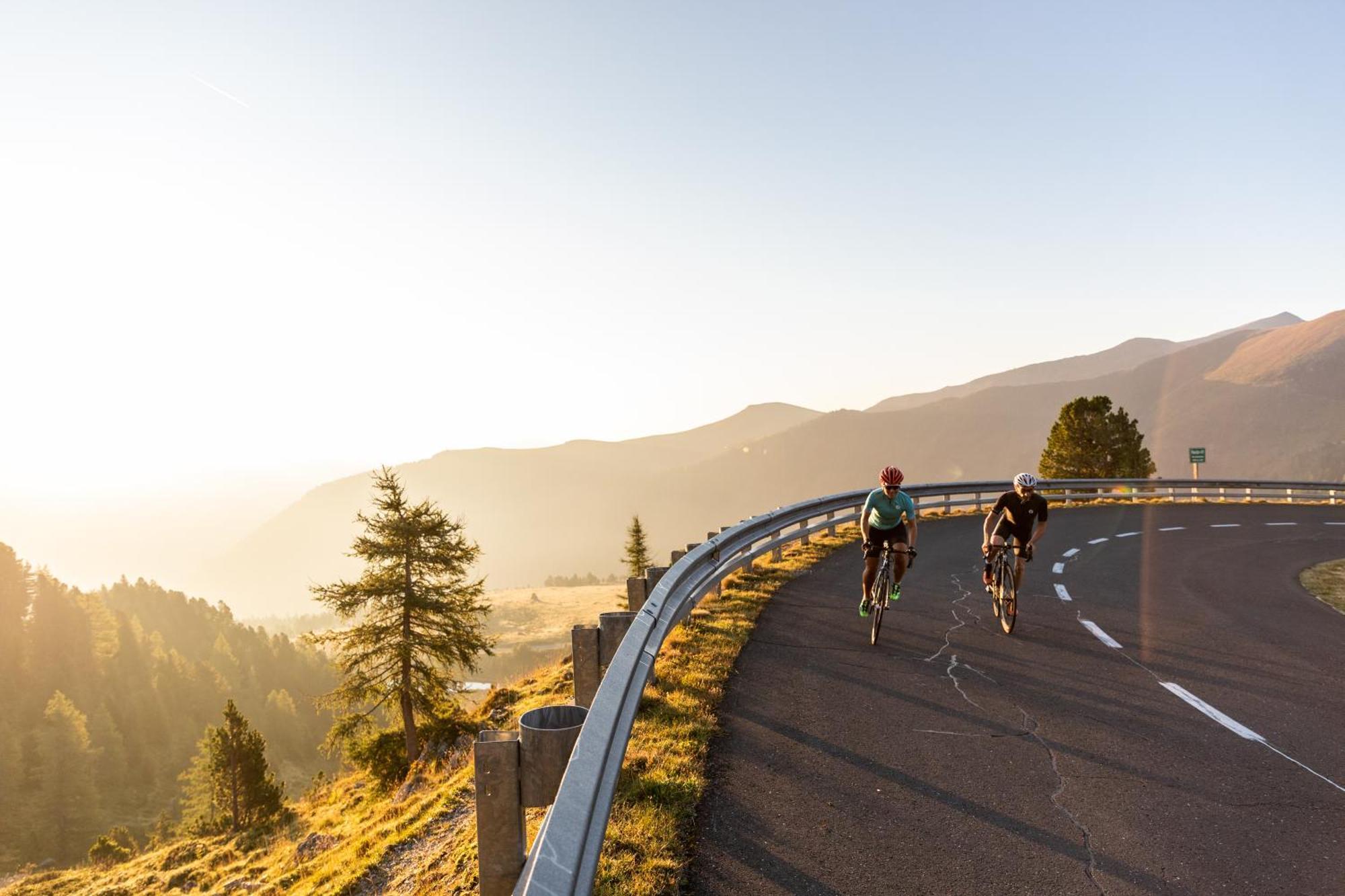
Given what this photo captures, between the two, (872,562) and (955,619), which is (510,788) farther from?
(955,619)

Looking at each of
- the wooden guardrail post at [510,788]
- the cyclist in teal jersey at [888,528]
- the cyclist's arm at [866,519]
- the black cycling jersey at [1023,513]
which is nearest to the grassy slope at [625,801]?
the wooden guardrail post at [510,788]

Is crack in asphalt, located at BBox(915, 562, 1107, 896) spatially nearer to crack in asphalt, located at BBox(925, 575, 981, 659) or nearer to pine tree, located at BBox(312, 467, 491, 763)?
crack in asphalt, located at BBox(925, 575, 981, 659)

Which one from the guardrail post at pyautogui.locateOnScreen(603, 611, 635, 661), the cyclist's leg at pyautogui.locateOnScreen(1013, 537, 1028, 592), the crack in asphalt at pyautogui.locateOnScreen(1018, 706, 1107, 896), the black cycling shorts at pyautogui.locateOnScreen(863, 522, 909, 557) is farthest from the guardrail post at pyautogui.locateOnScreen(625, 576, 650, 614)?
the cyclist's leg at pyautogui.locateOnScreen(1013, 537, 1028, 592)

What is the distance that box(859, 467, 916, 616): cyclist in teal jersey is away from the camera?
28.8 feet

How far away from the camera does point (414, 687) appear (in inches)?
1064

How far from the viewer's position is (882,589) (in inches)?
338

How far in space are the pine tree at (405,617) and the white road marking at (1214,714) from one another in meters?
24.9

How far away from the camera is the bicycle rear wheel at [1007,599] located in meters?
9.10

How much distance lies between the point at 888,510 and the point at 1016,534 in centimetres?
199

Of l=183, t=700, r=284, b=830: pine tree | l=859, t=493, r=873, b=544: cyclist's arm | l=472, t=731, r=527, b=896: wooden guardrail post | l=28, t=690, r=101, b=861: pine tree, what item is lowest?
l=28, t=690, r=101, b=861: pine tree

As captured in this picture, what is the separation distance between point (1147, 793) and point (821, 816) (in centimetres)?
219

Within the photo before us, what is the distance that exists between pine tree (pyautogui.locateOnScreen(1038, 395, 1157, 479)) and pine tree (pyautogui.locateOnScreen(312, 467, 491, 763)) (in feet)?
135

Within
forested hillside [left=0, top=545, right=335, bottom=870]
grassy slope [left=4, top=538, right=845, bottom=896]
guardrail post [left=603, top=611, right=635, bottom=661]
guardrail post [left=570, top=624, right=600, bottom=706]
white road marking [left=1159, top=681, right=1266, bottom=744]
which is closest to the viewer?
grassy slope [left=4, top=538, right=845, bottom=896]

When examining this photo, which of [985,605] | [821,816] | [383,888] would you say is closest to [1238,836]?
[821,816]
